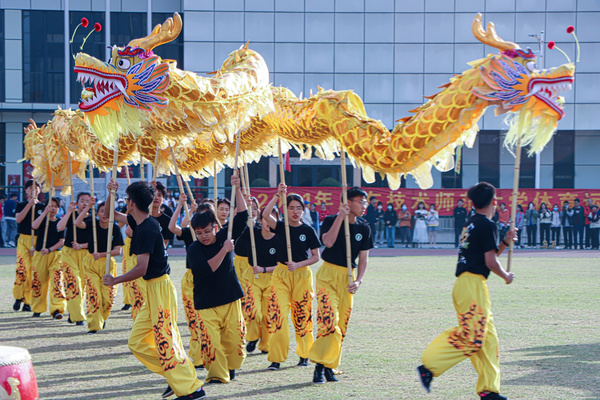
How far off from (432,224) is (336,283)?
1689 cm

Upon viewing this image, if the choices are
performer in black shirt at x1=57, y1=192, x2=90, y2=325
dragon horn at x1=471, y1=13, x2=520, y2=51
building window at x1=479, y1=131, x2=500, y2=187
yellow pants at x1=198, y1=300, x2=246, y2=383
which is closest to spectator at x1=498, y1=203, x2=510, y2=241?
building window at x1=479, y1=131, x2=500, y2=187

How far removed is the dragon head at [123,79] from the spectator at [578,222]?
19238mm

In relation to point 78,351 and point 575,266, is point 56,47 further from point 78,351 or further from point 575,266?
point 78,351

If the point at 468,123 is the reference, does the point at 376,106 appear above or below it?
above

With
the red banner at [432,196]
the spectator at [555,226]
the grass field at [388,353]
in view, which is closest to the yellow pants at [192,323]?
the grass field at [388,353]

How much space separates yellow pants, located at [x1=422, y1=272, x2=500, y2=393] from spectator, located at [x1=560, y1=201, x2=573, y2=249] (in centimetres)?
1881

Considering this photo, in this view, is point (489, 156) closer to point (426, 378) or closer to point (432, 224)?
point (432, 224)

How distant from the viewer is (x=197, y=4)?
30.8 m

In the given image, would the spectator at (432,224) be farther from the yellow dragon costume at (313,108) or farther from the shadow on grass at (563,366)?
the yellow dragon costume at (313,108)

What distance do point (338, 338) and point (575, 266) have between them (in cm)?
1308

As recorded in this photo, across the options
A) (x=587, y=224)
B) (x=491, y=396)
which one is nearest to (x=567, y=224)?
(x=587, y=224)

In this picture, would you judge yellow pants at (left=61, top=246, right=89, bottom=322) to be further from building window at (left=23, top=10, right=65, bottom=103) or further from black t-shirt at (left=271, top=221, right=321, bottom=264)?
building window at (left=23, top=10, right=65, bottom=103)

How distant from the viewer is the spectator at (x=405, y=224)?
23.7 metres

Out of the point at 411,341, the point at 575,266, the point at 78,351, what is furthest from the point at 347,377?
the point at 575,266
